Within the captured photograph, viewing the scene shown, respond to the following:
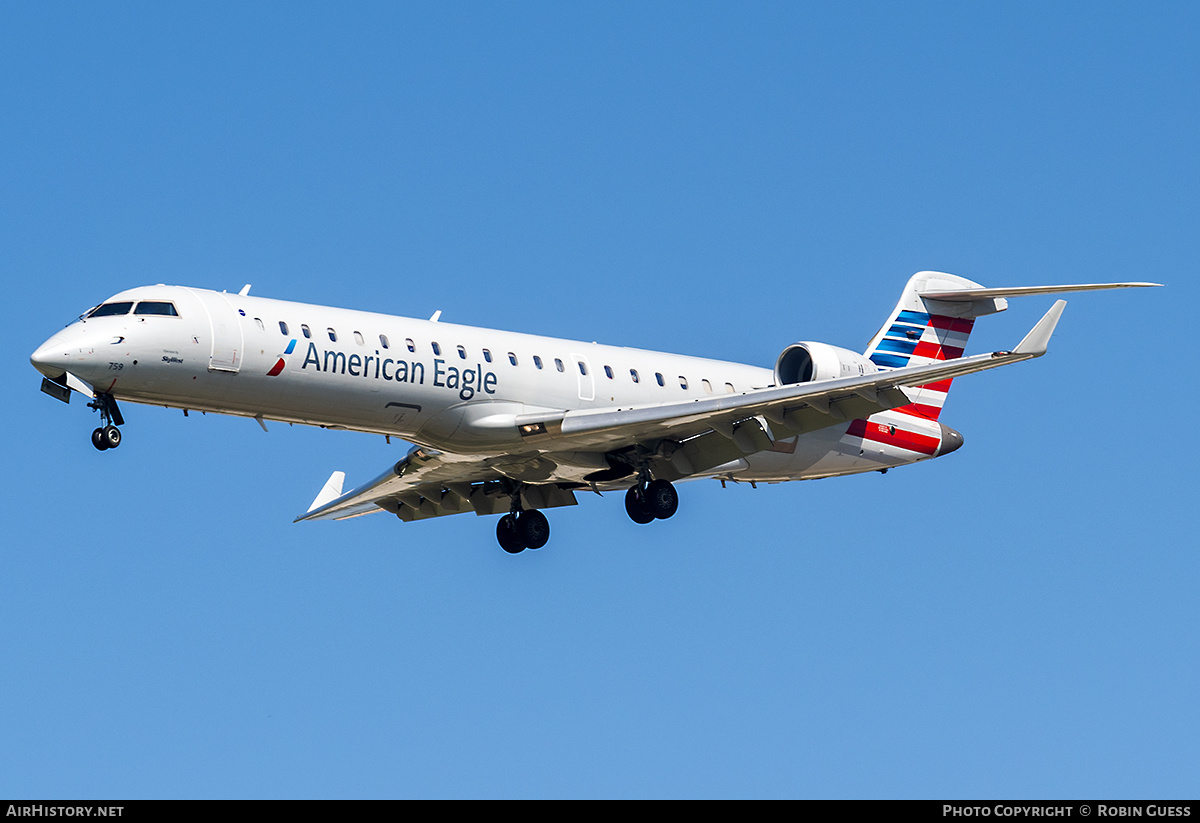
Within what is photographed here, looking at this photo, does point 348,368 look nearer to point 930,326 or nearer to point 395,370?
point 395,370

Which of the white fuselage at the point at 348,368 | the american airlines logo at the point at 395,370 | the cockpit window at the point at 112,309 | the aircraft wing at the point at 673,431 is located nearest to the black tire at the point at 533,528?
the aircraft wing at the point at 673,431

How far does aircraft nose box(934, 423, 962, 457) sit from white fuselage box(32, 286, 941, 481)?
5.31m

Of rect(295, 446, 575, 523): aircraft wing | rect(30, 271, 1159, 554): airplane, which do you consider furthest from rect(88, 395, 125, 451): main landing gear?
rect(295, 446, 575, 523): aircraft wing

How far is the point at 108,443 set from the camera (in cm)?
2102

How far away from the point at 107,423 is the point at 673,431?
8682mm

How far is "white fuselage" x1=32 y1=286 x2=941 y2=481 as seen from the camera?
2148 centimetres

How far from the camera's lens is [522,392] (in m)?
24.2

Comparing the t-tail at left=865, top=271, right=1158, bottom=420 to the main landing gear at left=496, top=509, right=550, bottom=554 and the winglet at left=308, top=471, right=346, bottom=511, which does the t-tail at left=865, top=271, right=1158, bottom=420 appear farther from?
the winglet at left=308, top=471, right=346, bottom=511

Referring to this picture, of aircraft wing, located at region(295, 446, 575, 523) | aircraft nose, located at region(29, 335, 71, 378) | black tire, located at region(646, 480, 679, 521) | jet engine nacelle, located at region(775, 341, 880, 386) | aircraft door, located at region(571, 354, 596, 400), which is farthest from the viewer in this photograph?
jet engine nacelle, located at region(775, 341, 880, 386)

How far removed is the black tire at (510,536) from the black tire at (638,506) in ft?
8.46

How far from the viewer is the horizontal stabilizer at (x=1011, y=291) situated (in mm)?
22953

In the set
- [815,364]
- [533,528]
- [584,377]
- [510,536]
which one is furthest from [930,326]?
[510,536]

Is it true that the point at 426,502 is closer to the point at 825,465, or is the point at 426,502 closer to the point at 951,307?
the point at 825,465
